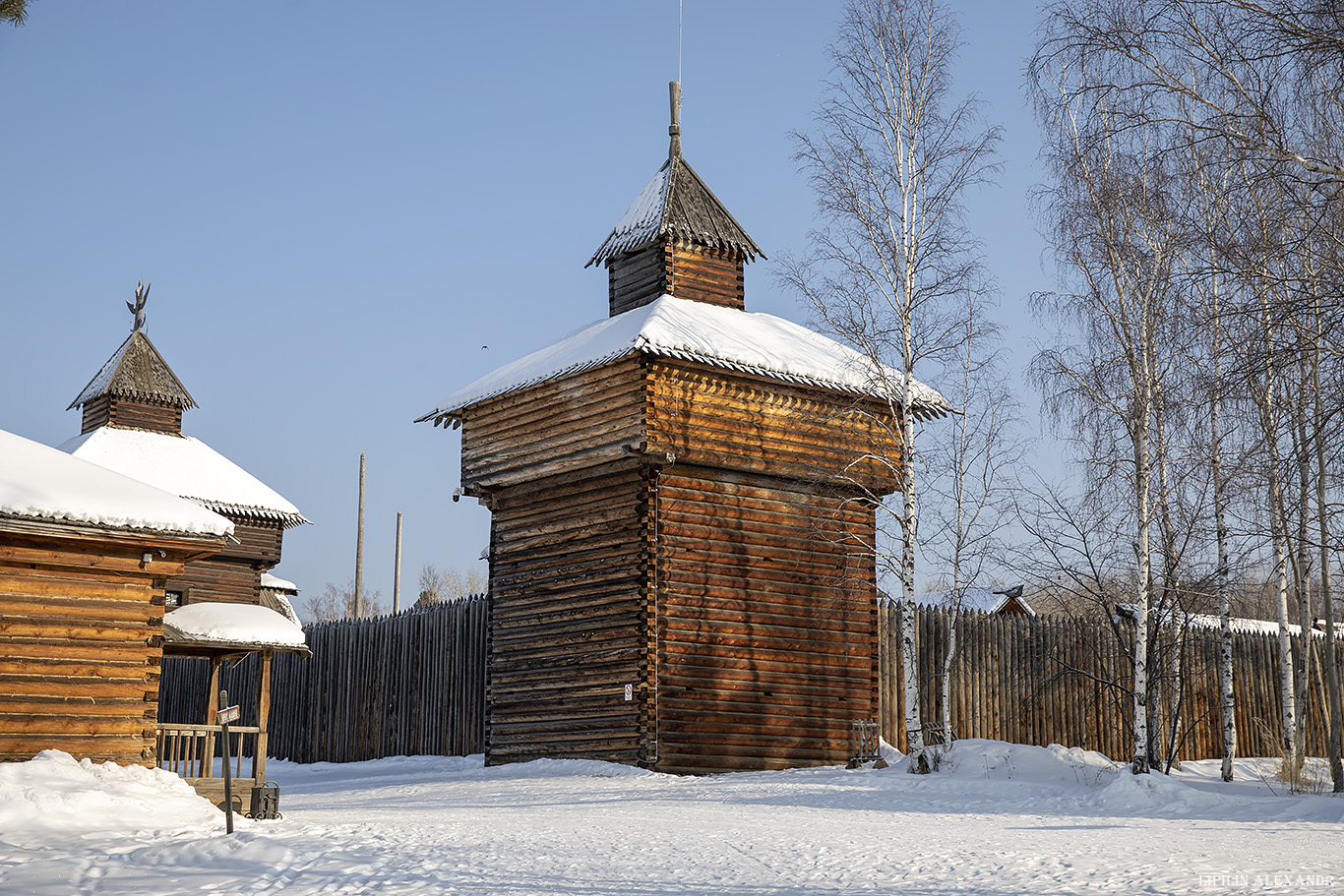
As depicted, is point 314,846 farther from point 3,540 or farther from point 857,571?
point 857,571

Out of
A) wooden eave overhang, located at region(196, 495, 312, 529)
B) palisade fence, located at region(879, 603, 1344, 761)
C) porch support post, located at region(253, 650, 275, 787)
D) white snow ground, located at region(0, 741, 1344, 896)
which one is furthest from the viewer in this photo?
wooden eave overhang, located at region(196, 495, 312, 529)

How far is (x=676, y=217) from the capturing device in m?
22.9

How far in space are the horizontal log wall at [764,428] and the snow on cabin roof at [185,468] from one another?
16.3 metres

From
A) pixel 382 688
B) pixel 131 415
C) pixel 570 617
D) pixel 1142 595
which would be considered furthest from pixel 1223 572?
pixel 131 415

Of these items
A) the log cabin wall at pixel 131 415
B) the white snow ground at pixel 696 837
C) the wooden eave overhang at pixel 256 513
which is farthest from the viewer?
the log cabin wall at pixel 131 415

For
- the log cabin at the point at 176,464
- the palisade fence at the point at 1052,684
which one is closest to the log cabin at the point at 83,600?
the palisade fence at the point at 1052,684

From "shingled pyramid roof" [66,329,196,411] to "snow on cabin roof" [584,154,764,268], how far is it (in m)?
16.9

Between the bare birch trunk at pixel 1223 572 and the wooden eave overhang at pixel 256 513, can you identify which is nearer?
the bare birch trunk at pixel 1223 572

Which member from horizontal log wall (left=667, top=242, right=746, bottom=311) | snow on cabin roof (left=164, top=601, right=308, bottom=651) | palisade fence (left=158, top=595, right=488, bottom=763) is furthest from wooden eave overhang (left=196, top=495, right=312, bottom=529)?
snow on cabin roof (left=164, top=601, right=308, bottom=651)

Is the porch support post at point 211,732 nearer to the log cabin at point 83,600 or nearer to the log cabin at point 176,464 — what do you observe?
the log cabin at point 83,600

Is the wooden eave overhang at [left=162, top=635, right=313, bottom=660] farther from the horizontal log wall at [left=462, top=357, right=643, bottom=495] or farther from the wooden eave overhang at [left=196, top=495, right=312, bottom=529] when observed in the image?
the wooden eave overhang at [left=196, top=495, right=312, bottom=529]

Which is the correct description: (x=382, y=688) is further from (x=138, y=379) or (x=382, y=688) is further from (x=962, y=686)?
(x=138, y=379)

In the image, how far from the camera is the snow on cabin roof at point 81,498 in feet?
42.3

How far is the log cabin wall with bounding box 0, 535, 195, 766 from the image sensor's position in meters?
13.1
